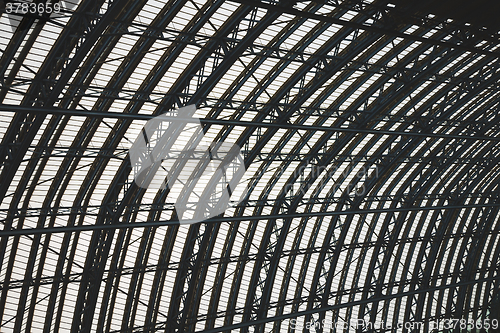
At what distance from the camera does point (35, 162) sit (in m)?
24.4

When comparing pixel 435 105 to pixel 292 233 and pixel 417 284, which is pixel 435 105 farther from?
pixel 417 284

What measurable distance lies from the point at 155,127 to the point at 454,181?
26.0m

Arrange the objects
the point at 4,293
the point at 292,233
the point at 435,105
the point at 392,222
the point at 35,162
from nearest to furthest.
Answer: the point at 35,162
the point at 4,293
the point at 435,105
the point at 292,233
the point at 392,222

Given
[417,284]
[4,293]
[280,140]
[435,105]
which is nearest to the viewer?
[4,293]

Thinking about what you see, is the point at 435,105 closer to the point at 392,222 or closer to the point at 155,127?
the point at 392,222

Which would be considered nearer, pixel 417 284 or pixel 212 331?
pixel 212 331

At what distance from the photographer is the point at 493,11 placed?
20.9m

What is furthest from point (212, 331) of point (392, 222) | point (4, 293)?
point (392, 222)

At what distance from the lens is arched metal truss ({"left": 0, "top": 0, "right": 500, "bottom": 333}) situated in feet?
67.6

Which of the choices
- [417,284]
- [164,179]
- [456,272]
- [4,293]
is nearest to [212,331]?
[164,179]

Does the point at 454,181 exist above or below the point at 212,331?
above

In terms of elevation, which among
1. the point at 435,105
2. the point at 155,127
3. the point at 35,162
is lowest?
the point at 35,162

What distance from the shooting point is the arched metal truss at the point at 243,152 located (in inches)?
811

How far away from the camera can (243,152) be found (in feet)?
93.8
